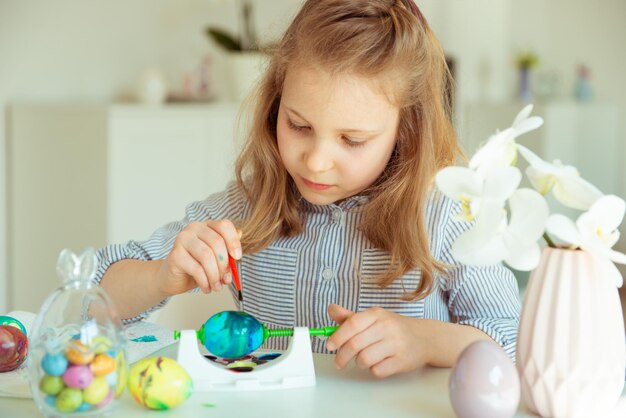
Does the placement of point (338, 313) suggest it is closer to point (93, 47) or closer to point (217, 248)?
point (217, 248)

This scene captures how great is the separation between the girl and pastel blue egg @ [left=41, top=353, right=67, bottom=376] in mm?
306

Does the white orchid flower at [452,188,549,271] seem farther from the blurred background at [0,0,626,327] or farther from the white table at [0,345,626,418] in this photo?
the blurred background at [0,0,626,327]

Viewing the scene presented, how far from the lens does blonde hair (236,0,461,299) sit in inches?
50.8

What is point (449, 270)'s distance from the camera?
137 centimetres

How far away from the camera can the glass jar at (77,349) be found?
2.86 ft

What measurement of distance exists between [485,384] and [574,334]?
0.33 feet

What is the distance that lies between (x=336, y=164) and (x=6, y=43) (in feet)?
7.35

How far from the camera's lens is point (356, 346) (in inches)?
42.2

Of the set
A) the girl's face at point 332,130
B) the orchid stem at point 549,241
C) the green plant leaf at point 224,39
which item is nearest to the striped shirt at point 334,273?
the girl's face at point 332,130

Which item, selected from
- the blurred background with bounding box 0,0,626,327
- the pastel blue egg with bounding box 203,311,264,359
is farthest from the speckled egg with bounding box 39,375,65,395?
the blurred background with bounding box 0,0,626,327

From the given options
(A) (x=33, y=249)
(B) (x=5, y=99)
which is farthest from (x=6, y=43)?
(A) (x=33, y=249)

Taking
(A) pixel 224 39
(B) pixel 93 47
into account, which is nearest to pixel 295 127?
(B) pixel 93 47

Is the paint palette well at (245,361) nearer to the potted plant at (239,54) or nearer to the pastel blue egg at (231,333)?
the pastel blue egg at (231,333)

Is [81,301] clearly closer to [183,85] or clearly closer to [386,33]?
[386,33]
